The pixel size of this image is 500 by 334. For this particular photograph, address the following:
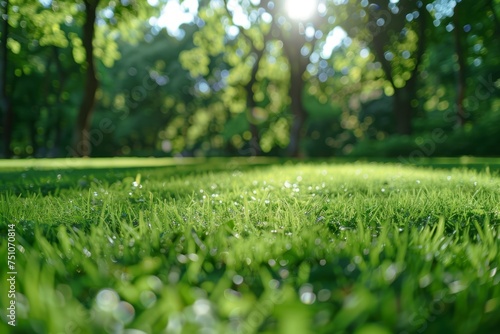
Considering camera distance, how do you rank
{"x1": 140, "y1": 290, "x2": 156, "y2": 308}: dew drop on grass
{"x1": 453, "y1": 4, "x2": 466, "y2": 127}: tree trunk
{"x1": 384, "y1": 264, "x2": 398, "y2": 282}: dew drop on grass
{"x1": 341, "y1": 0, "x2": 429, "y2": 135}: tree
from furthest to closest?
1. {"x1": 341, "y1": 0, "x2": 429, "y2": 135}: tree
2. {"x1": 453, "y1": 4, "x2": 466, "y2": 127}: tree trunk
3. {"x1": 384, "y1": 264, "x2": 398, "y2": 282}: dew drop on grass
4. {"x1": 140, "y1": 290, "x2": 156, "y2": 308}: dew drop on grass

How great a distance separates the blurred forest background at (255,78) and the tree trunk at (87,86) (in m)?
0.04

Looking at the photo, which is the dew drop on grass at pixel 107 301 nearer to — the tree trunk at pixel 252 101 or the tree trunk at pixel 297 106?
the tree trunk at pixel 297 106

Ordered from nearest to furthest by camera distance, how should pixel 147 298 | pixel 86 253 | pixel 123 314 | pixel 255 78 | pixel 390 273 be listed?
pixel 123 314 → pixel 147 298 → pixel 390 273 → pixel 86 253 → pixel 255 78

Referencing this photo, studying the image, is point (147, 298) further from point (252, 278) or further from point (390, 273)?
point (390, 273)

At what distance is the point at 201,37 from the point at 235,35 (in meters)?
2.06

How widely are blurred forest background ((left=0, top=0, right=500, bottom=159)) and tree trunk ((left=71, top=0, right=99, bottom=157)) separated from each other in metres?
0.04

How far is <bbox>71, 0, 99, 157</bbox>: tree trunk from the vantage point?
14.3m

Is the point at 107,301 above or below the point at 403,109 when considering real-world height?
below

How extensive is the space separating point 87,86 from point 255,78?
9103mm

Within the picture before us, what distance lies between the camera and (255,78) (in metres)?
21.6

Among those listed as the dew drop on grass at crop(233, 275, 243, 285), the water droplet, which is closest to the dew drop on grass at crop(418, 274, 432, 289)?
the dew drop on grass at crop(233, 275, 243, 285)

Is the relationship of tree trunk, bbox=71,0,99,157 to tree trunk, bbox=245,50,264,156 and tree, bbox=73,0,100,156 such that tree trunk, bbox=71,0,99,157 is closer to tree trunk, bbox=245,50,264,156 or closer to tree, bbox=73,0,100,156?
tree, bbox=73,0,100,156

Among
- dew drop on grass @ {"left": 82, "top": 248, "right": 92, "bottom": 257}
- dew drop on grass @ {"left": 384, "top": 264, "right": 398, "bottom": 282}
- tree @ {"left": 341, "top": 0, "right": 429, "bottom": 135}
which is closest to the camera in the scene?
dew drop on grass @ {"left": 384, "top": 264, "right": 398, "bottom": 282}

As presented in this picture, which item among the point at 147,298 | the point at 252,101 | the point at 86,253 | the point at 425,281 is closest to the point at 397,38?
the point at 252,101
